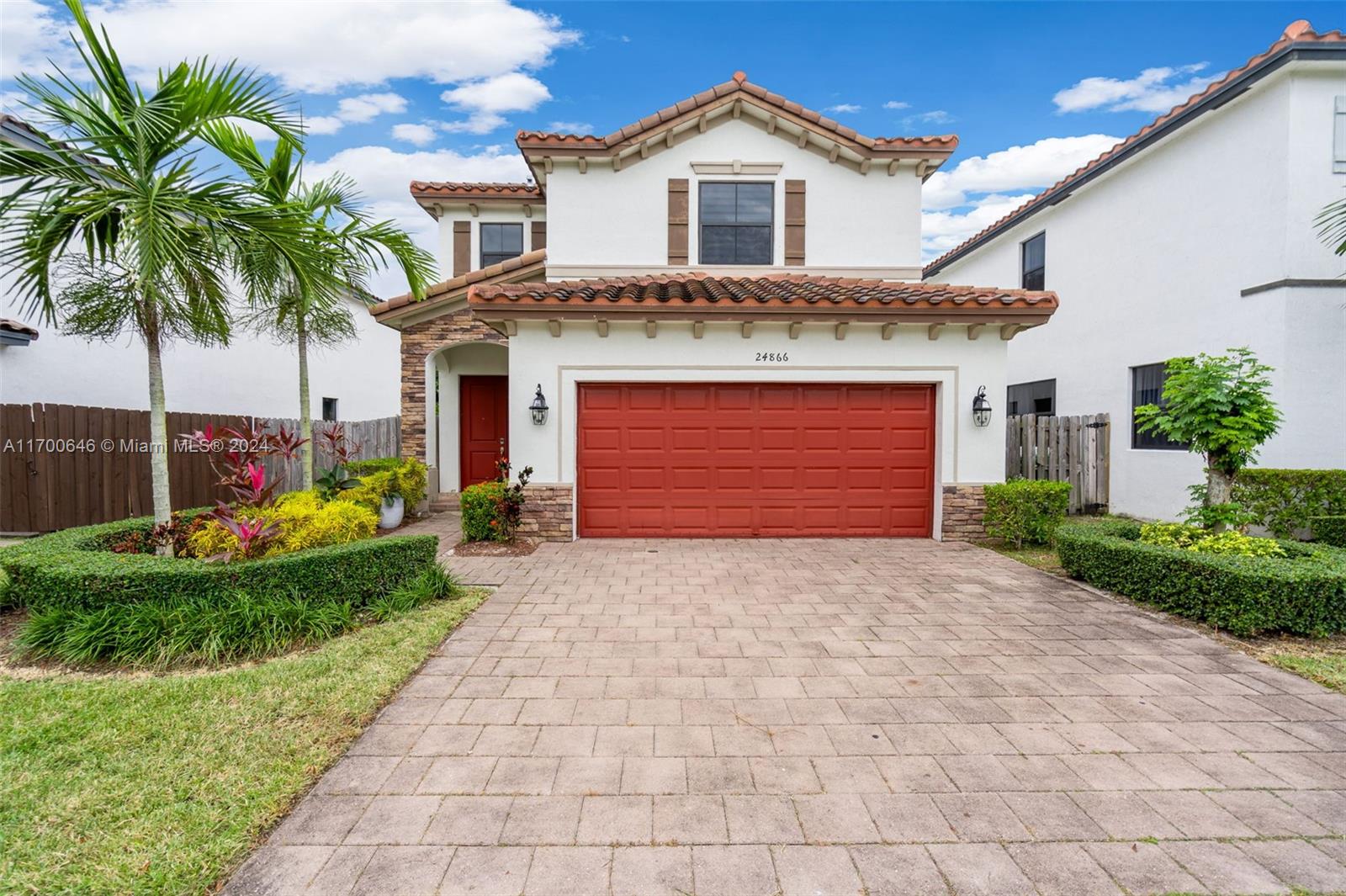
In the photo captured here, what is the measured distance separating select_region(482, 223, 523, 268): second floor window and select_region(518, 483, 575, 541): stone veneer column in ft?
24.5

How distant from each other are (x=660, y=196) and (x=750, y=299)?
423 cm

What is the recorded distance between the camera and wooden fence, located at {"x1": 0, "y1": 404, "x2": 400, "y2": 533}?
29.9 ft

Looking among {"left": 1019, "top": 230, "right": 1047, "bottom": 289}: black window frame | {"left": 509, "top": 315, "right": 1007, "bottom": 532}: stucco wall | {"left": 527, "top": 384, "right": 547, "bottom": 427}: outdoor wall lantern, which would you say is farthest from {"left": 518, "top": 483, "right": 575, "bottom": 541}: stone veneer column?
{"left": 1019, "top": 230, "right": 1047, "bottom": 289}: black window frame

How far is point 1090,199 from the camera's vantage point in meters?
13.2

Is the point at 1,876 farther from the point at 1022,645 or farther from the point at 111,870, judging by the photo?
the point at 1022,645

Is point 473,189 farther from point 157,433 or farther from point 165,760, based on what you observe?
point 165,760

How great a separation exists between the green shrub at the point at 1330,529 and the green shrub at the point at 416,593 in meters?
11.1

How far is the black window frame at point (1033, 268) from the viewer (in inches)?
594

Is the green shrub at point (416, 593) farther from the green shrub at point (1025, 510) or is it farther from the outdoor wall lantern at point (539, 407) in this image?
the green shrub at point (1025, 510)

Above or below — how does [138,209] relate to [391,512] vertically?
above

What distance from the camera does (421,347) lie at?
12.0m

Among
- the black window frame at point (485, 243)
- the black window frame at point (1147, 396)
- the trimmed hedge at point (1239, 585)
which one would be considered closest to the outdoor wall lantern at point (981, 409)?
the trimmed hedge at point (1239, 585)

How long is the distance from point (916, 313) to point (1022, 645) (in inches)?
213

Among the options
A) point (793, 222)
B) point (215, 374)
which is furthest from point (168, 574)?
point (215, 374)
